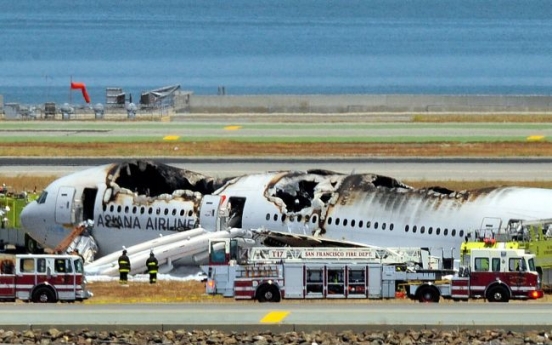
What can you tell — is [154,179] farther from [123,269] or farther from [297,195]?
[123,269]

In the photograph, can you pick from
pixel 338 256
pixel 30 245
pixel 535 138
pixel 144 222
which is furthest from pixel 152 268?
pixel 535 138

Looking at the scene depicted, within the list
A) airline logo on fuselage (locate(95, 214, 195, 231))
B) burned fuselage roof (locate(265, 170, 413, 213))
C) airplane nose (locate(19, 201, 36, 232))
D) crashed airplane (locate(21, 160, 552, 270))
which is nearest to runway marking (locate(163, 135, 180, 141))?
airplane nose (locate(19, 201, 36, 232))

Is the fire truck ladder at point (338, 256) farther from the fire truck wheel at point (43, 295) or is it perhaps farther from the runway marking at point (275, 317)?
the fire truck wheel at point (43, 295)

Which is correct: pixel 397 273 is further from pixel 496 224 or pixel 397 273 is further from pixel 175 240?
pixel 175 240

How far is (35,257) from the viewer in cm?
5388

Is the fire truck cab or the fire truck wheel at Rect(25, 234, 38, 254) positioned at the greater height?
the fire truck wheel at Rect(25, 234, 38, 254)

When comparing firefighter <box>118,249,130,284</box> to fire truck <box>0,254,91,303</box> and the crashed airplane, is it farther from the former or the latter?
fire truck <box>0,254,91,303</box>

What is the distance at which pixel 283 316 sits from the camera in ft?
161

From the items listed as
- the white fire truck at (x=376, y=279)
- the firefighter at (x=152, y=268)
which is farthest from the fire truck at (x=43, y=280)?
the firefighter at (x=152, y=268)

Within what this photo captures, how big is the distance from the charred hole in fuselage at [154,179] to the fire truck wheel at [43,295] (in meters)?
17.0

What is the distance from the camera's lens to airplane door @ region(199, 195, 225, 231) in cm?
6706

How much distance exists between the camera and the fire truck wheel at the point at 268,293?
5372 centimetres

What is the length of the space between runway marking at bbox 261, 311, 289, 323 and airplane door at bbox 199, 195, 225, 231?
17.1 meters

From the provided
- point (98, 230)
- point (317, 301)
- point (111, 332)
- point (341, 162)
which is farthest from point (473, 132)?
point (111, 332)
